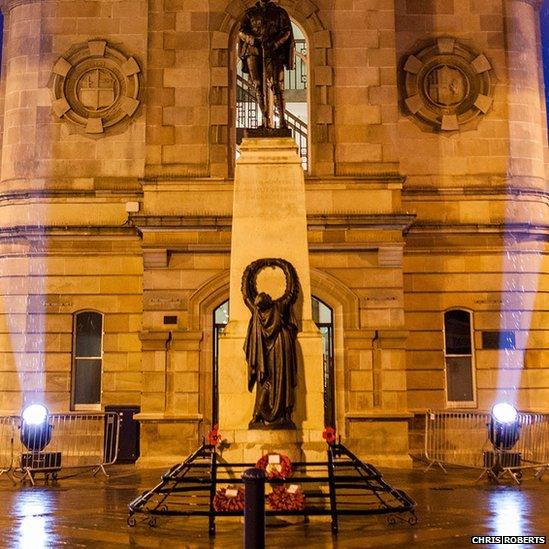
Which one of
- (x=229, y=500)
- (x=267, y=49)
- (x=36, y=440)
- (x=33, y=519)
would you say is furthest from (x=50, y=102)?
(x=229, y=500)

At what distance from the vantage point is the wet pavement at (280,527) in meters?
9.97

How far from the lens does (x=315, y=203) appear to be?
66.2ft

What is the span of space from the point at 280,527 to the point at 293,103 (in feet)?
61.0

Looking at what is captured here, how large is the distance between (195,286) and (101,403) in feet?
13.0

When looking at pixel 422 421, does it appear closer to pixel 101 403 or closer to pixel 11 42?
pixel 101 403

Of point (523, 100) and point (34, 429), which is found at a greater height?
point (523, 100)

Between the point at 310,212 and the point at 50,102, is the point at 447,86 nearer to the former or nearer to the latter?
the point at 310,212

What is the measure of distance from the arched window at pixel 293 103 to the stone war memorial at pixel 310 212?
1.41m

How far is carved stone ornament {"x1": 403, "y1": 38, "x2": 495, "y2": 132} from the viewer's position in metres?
22.3

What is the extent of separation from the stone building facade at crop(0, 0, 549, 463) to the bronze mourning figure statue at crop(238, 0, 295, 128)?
539 centimetres

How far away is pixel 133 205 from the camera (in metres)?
21.4

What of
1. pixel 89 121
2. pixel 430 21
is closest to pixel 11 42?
pixel 89 121

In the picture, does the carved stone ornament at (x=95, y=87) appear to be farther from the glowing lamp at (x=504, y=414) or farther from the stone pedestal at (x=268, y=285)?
the glowing lamp at (x=504, y=414)

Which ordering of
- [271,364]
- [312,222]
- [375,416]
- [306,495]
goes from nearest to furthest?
[306,495], [271,364], [375,416], [312,222]
